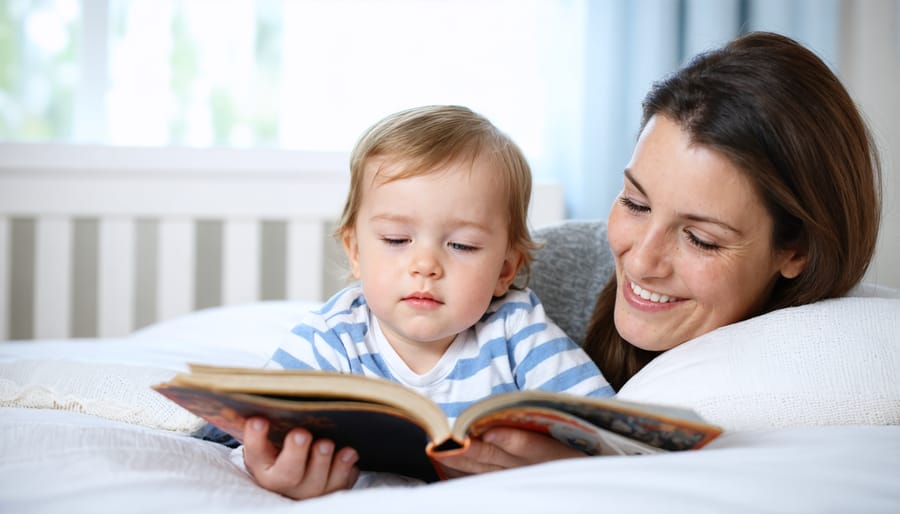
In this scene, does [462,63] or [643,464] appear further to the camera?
[462,63]

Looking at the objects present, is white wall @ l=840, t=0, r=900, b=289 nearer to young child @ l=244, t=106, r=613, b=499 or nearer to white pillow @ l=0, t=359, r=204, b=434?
young child @ l=244, t=106, r=613, b=499

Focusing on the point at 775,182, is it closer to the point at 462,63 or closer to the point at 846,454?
the point at 846,454

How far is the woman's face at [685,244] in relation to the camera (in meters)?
1.06

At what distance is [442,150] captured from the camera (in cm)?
115

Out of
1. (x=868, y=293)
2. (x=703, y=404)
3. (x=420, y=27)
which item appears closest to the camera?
(x=703, y=404)

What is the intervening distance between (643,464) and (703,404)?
0.24 metres

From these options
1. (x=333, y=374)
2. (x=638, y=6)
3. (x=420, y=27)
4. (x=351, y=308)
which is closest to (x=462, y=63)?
(x=420, y=27)

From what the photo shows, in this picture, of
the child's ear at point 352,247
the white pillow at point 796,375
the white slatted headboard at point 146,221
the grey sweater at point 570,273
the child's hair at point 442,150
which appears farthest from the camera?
the white slatted headboard at point 146,221

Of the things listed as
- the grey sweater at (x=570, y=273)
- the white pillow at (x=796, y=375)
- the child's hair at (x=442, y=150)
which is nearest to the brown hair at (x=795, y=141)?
the white pillow at (x=796, y=375)

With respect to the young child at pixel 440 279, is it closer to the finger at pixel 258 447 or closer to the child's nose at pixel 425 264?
the child's nose at pixel 425 264

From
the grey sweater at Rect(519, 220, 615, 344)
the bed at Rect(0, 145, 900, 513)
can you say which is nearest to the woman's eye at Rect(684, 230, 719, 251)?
the bed at Rect(0, 145, 900, 513)

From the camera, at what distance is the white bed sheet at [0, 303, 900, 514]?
0.67 m

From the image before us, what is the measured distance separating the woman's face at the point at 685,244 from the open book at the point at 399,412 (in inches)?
12.2

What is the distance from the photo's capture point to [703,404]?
0.95m
